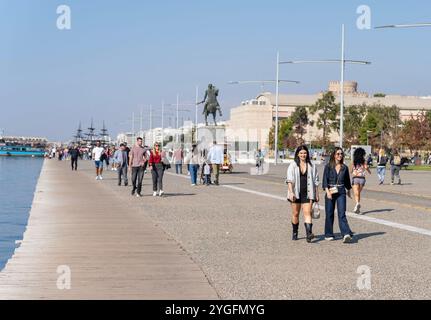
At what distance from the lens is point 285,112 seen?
17412 centimetres

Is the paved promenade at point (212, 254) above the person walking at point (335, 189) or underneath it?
underneath

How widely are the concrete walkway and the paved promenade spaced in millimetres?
14

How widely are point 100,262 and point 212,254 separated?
1.82m

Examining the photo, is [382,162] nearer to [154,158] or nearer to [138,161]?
[154,158]

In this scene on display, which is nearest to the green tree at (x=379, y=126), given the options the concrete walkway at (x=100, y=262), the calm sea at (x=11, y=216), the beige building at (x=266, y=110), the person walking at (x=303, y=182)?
the beige building at (x=266, y=110)

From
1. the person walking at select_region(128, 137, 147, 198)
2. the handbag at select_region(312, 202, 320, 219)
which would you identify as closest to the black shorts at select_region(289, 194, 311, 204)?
the handbag at select_region(312, 202, 320, 219)

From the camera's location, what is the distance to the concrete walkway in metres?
9.14

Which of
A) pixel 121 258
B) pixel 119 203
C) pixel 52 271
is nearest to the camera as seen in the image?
pixel 52 271

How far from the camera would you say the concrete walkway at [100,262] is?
30.0 ft

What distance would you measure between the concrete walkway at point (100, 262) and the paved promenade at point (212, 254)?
0.01 metres

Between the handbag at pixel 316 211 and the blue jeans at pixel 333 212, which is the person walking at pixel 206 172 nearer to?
the handbag at pixel 316 211
